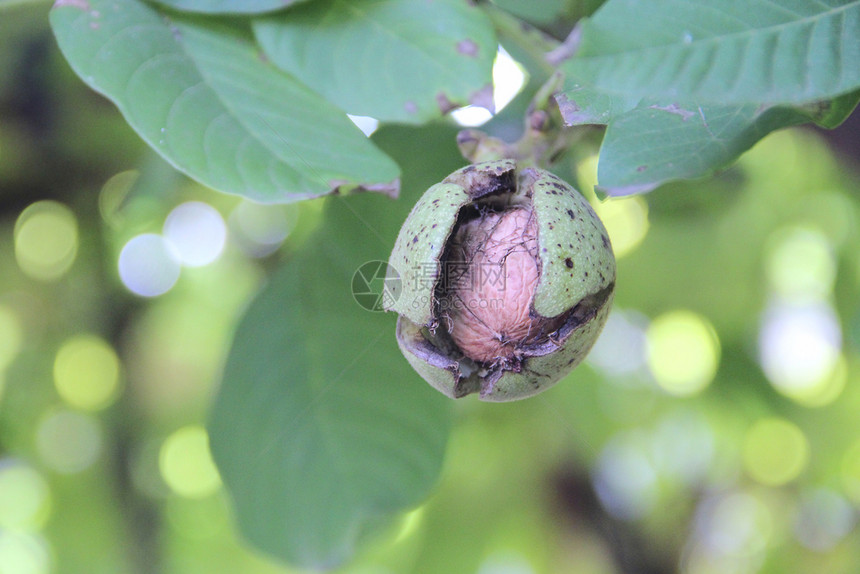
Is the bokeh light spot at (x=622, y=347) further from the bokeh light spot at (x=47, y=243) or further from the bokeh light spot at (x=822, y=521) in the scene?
the bokeh light spot at (x=47, y=243)

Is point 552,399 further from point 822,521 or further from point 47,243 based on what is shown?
point 47,243

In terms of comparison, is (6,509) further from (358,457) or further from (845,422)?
(845,422)

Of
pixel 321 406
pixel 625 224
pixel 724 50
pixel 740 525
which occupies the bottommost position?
pixel 740 525

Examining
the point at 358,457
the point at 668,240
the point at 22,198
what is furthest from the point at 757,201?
the point at 22,198

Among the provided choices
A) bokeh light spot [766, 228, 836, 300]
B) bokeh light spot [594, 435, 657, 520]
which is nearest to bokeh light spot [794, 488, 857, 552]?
bokeh light spot [594, 435, 657, 520]

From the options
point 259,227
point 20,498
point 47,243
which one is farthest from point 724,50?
point 20,498

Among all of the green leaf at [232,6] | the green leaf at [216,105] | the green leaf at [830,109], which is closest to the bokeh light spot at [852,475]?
the green leaf at [830,109]
